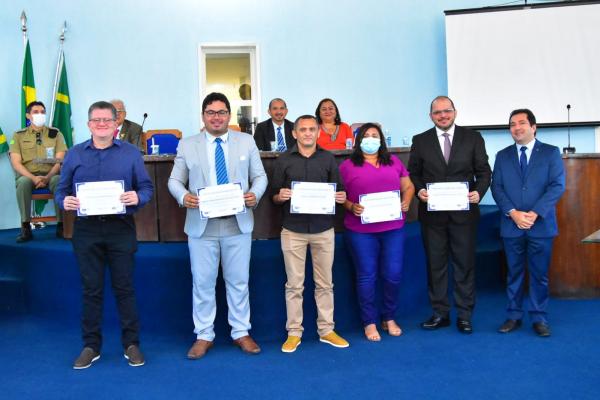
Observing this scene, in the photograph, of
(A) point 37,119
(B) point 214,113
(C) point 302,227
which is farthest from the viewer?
(A) point 37,119

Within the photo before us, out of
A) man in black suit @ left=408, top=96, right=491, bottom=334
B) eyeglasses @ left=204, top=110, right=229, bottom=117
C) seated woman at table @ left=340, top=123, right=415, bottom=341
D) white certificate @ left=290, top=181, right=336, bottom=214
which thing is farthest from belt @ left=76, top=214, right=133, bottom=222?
man in black suit @ left=408, top=96, right=491, bottom=334

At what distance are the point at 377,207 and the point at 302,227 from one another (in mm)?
487

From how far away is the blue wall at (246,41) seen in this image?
641 cm

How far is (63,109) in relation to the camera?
6.38 metres

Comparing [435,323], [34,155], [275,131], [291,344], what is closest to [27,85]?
[34,155]

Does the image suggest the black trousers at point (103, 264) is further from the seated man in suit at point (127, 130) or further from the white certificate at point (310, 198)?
the seated man in suit at point (127, 130)

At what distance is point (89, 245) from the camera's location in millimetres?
3279

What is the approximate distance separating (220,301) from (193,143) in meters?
1.10

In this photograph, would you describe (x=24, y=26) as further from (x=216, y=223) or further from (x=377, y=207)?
(x=377, y=207)

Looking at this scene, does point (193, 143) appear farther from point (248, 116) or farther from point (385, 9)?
point (385, 9)

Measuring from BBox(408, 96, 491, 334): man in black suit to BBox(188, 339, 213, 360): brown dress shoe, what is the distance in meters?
1.48

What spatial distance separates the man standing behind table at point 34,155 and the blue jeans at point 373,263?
109 inches

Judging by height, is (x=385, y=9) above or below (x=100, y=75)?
above

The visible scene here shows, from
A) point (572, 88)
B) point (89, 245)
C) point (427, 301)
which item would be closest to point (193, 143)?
point (89, 245)
